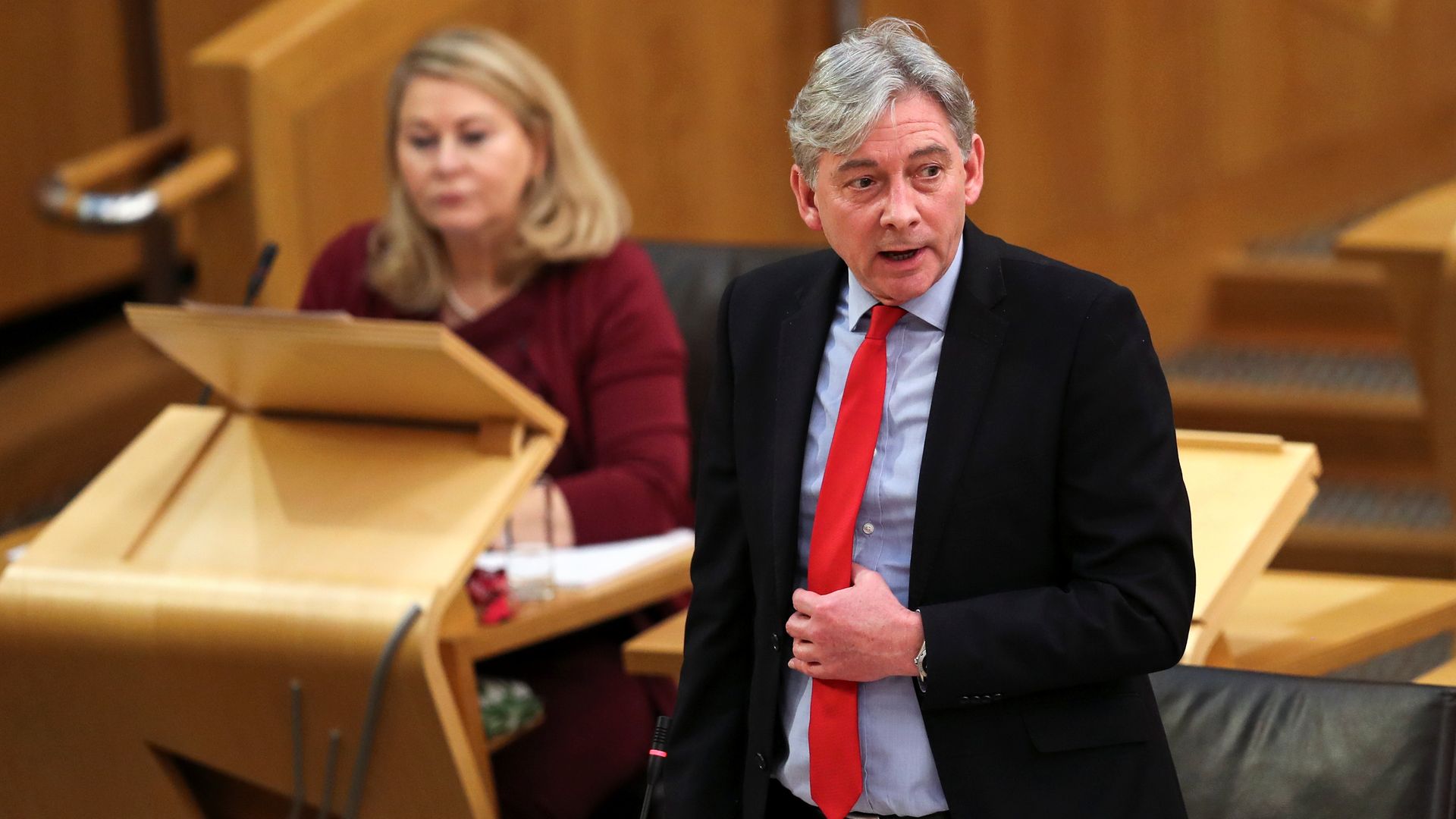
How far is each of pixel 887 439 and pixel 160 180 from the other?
2.73 meters

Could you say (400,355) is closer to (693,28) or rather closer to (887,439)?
(887,439)

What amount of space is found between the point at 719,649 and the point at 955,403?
0.35 metres

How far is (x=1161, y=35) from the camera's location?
477 centimetres

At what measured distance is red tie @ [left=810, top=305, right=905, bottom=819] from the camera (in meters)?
1.55

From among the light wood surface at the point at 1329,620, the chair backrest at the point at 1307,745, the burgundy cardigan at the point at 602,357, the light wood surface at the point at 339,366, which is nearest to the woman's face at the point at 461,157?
the burgundy cardigan at the point at 602,357

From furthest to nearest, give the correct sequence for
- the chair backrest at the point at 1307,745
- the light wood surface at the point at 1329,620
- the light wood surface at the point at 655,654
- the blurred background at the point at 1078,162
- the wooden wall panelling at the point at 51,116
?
the wooden wall panelling at the point at 51,116
the blurred background at the point at 1078,162
the light wood surface at the point at 1329,620
the light wood surface at the point at 655,654
the chair backrest at the point at 1307,745

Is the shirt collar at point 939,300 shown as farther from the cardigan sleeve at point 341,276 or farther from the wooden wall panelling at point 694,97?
the wooden wall panelling at point 694,97

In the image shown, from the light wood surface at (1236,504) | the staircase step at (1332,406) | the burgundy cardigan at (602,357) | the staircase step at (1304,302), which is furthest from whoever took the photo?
the staircase step at (1304,302)

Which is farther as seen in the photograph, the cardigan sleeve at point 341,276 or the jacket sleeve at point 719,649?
the cardigan sleeve at point 341,276

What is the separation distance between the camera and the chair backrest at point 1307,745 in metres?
1.99

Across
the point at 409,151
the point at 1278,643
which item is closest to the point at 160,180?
the point at 409,151

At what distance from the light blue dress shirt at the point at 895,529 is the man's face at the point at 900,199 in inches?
1.9

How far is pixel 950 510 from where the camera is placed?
1.51 m

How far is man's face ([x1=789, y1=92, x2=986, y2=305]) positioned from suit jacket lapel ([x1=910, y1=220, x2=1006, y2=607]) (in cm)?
4
